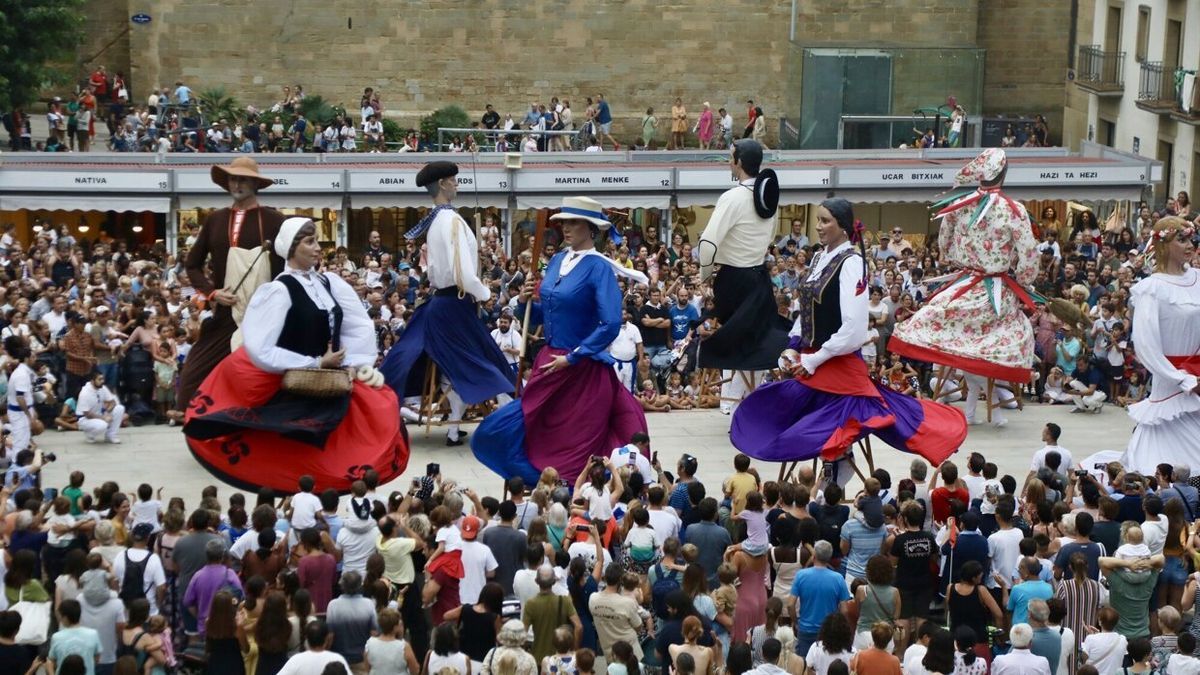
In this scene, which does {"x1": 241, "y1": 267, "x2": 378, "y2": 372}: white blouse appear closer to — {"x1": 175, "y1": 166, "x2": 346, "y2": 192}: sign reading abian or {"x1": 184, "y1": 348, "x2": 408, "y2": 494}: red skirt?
{"x1": 184, "y1": 348, "x2": 408, "y2": 494}: red skirt

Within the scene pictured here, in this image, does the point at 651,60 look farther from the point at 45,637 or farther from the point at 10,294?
the point at 45,637

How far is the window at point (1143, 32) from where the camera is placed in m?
36.8

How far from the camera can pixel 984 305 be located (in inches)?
651

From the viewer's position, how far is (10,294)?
19.9 metres

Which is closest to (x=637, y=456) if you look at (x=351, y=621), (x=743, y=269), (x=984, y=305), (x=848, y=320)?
(x=848, y=320)

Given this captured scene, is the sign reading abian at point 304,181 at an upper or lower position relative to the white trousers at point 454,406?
upper

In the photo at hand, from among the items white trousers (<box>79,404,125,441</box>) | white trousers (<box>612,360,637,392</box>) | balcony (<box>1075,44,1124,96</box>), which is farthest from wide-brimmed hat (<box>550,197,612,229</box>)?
balcony (<box>1075,44,1124,96</box>)

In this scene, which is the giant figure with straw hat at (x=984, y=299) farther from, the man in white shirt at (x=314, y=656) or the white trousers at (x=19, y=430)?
the man in white shirt at (x=314, y=656)

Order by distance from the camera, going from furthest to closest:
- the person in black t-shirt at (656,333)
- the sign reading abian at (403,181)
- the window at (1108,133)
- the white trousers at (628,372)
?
the window at (1108,133)
the sign reading abian at (403,181)
the person in black t-shirt at (656,333)
the white trousers at (628,372)

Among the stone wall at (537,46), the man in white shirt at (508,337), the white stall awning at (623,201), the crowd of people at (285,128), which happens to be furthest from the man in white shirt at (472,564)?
the stone wall at (537,46)

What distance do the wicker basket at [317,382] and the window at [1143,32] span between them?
27.0 meters

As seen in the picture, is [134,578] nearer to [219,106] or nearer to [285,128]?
[285,128]

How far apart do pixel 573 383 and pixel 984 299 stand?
13.6 feet

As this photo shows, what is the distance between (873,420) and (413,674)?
4351 mm
